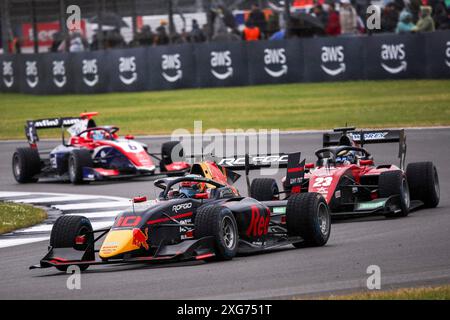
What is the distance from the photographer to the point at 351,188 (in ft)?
48.4

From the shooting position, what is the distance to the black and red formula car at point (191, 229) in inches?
430

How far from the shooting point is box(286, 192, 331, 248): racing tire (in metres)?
11.9

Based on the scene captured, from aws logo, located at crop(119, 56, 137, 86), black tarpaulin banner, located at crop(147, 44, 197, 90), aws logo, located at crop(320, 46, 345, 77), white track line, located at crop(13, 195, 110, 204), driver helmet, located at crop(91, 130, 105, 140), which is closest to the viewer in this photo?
white track line, located at crop(13, 195, 110, 204)

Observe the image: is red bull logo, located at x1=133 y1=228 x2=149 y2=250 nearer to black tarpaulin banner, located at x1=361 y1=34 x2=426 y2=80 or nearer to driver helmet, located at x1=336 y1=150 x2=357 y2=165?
driver helmet, located at x1=336 y1=150 x2=357 y2=165

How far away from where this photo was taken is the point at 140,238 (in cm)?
1095

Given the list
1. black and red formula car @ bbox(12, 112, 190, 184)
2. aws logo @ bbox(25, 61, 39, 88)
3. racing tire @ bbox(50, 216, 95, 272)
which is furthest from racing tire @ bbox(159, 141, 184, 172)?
aws logo @ bbox(25, 61, 39, 88)

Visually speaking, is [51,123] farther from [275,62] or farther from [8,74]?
[8,74]

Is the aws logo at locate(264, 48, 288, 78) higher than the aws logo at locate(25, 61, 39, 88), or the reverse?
the aws logo at locate(264, 48, 288, 78)

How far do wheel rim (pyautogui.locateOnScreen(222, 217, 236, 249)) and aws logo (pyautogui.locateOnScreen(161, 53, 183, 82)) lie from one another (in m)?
25.2

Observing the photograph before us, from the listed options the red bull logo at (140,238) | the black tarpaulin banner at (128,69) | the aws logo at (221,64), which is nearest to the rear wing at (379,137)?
the red bull logo at (140,238)

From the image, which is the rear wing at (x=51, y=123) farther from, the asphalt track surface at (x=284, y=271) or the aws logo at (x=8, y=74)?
the aws logo at (x=8, y=74)

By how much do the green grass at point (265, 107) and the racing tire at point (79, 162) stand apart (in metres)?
8.83

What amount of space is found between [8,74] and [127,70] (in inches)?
299
